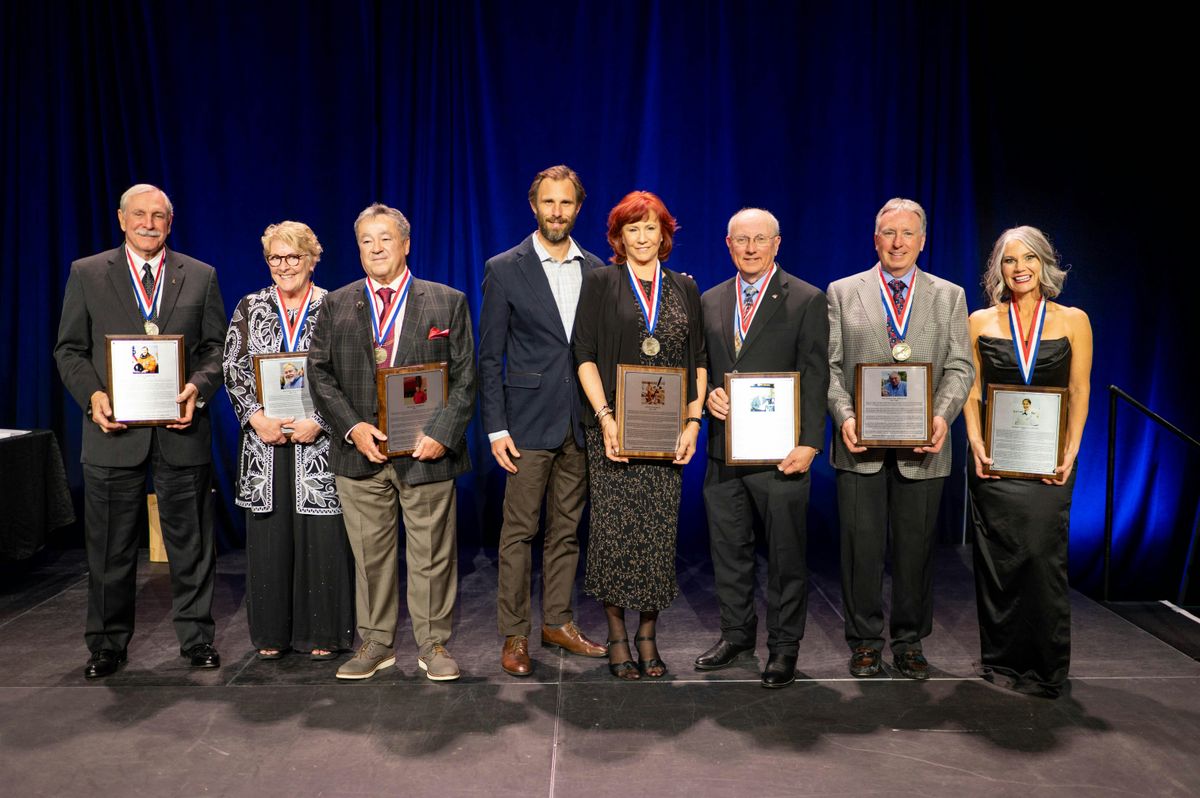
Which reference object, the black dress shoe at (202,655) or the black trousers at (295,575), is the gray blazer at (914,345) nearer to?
the black trousers at (295,575)

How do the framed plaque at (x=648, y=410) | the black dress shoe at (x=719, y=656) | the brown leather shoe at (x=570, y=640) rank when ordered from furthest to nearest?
1. the brown leather shoe at (x=570, y=640)
2. the black dress shoe at (x=719, y=656)
3. the framed plaque at (x=648, y=410)

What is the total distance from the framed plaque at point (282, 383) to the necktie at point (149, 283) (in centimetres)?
43

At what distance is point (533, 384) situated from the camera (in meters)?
3.43

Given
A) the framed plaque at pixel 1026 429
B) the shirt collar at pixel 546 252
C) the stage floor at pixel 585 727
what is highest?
the shirt collar at pixel 546 252

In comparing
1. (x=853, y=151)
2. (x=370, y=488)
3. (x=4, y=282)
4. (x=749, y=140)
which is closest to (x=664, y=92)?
(x=749, y=140)

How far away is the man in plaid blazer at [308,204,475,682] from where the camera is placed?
3316mm

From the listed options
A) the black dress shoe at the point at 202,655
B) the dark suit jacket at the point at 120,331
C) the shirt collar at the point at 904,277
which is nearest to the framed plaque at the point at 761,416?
the shirt collar at the point at 904,277

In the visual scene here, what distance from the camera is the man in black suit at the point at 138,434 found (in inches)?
135

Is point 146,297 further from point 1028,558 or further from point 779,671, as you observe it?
point 1028,558

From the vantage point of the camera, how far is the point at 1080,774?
2766 millimetres

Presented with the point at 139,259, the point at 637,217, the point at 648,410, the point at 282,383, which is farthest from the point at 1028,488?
the point at 139,259

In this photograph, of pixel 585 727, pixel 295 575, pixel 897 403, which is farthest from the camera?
pixel 295 575

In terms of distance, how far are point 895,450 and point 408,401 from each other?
1758 millimetres

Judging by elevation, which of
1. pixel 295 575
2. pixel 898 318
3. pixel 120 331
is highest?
pixel 898 318
